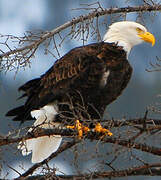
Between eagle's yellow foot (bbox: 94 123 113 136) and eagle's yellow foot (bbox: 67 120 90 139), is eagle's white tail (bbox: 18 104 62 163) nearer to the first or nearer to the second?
eagle's yellow foot (bbox: 94 123 113 136)

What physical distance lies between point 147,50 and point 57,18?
27.8m

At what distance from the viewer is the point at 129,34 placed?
7.67 meters

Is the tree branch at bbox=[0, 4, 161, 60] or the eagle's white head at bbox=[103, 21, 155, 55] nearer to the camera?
the tree branch at bbox=[0, 4, 161, 60]

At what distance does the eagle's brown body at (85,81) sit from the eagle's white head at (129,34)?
0.31 meters

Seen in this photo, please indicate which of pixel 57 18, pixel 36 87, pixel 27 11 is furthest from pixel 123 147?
pixel 27 11

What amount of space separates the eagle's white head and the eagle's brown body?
31cm

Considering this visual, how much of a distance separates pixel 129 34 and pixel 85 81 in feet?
2.92

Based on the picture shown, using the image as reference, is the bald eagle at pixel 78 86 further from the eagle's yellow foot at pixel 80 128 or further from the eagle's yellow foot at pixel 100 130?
the eagle's yellow foot at pixel 80 128

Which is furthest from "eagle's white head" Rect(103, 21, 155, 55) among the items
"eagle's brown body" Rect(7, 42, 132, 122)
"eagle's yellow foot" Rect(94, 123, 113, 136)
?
"eagle's yellow foot" Rect(94, 123, 113, 136)

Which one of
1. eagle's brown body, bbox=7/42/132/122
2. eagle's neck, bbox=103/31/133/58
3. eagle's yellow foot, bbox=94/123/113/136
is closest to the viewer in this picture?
eagle's yellow foot, bbox=94/123/113/136

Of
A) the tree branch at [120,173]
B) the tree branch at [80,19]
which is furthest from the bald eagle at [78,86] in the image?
the tree branch at [120,173]

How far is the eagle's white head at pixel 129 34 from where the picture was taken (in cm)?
763

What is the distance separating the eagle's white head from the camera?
7.63 meters

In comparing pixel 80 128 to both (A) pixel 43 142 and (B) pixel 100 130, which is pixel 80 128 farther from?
(A) pixel 43 142
